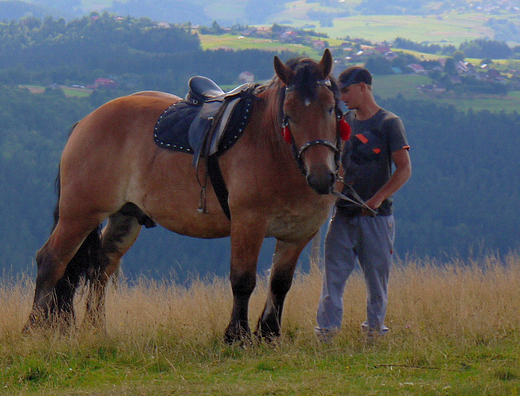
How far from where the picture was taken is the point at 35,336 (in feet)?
14.6

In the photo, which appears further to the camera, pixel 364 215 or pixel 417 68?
pixel 417 68

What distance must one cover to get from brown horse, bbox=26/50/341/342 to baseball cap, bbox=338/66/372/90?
464mm

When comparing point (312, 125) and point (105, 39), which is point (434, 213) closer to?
point (312, 125)

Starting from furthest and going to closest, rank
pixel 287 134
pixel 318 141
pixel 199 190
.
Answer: pixel 199 190 → pixel 287 134 → pixel 318 141

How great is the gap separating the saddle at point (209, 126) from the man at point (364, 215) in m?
0.75

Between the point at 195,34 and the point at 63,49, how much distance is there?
25.3m

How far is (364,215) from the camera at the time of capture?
4.41 m

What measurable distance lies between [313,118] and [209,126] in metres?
0.92

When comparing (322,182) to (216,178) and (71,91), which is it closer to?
(216,178)

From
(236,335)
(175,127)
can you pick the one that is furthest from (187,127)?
(236,335)

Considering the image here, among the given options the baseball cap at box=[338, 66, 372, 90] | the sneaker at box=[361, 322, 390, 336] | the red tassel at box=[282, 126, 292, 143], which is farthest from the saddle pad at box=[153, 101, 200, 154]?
the sneaker at box=[361, 322, 390, 336]

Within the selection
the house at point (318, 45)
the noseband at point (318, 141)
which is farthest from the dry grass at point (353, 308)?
the house at point (318, 45)

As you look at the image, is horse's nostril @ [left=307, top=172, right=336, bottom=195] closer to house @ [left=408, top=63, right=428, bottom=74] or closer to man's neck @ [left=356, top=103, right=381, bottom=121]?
man's neck @ [left=356, top=103, right=381, bottom=121]

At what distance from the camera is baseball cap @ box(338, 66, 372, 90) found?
173 inches
